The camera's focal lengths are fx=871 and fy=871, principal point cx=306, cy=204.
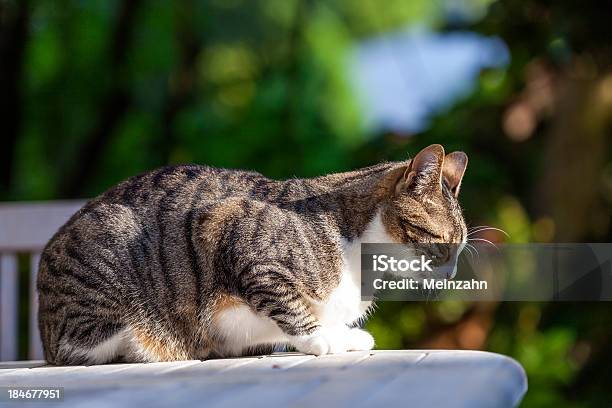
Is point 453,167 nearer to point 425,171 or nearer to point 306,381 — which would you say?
point 425,171

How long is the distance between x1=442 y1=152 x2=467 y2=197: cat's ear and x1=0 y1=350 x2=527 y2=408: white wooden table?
1.32 ft

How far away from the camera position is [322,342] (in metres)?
1.70

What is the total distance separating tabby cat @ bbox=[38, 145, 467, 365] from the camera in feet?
5.75

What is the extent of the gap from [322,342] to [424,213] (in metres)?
0.34

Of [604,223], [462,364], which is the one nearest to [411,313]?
[604,223]

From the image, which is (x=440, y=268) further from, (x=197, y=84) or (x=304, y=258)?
(x=197, y=84)

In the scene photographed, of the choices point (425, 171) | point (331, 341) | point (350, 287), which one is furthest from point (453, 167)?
point (331, 341)

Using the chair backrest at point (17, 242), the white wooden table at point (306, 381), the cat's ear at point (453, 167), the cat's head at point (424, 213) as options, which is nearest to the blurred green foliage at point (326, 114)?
the cat's ear at point (453, 167)

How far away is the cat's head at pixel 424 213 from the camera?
69.7 inches

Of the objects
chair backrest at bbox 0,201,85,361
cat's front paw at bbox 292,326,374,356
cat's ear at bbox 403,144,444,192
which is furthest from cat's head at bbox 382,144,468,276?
chair backrest at bbox 0,201,85,361

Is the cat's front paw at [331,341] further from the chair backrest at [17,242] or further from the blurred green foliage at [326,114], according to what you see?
the blurred green foliage at [326,114]

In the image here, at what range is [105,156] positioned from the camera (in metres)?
5.70

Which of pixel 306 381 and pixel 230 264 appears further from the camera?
pixel 230 264

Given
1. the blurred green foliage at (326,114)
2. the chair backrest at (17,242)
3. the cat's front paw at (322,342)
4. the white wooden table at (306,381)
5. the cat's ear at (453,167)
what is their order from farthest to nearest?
the blurred green foliage at (326,114), the chair backrest at (17,242), the cat's ear at (453,167), the cat's front paw at (322,342), the white wooden table at (306,381)
